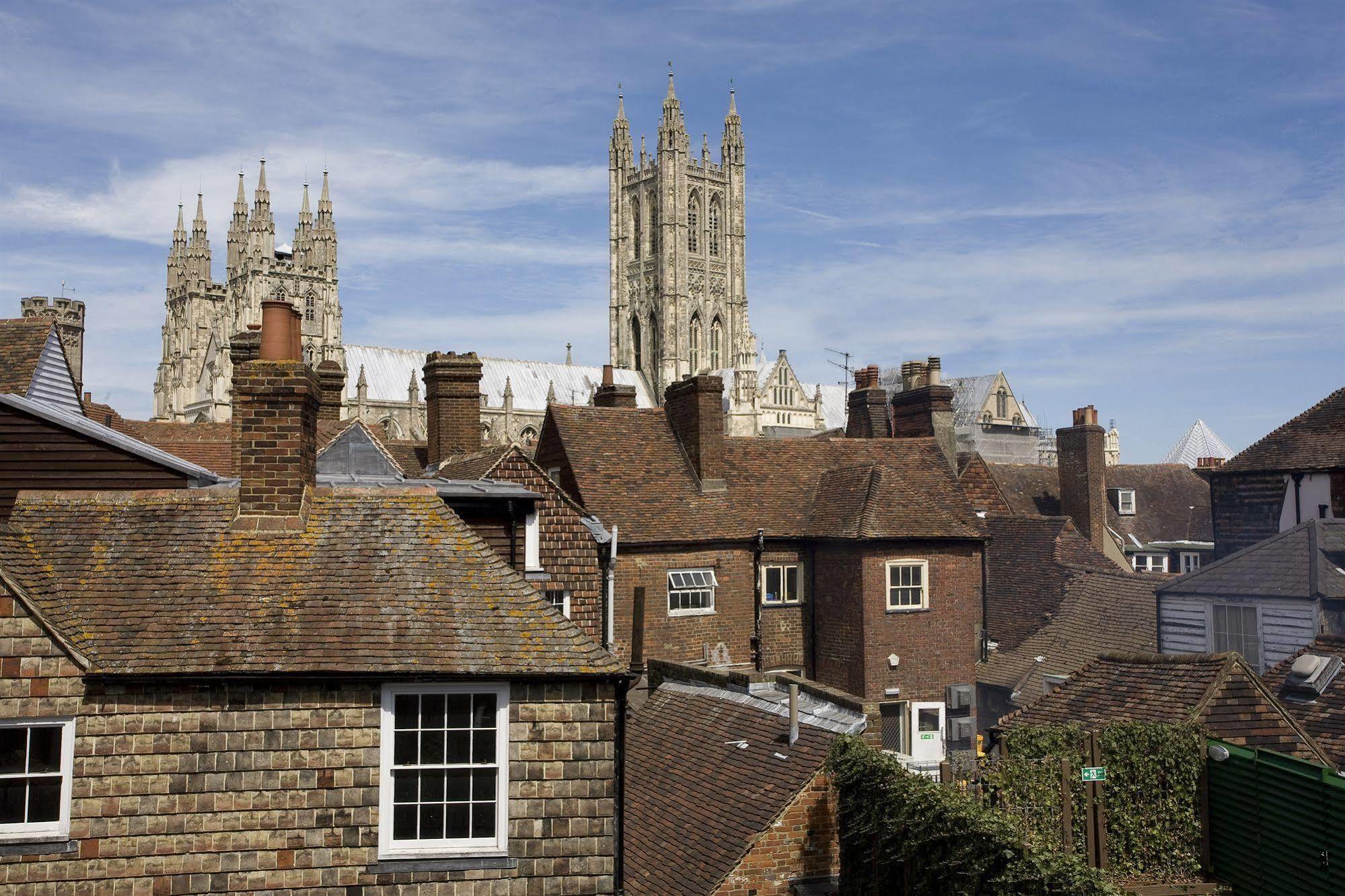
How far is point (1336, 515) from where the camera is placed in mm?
30250

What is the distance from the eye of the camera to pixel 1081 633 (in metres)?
30.3

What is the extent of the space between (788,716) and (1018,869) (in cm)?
549

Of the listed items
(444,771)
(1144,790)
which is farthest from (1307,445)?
(444,771)

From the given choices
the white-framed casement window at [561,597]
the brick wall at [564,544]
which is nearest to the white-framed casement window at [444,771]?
the brick wall at [564,544]

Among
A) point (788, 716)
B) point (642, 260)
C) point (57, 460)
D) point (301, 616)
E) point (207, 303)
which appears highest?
point (642, 260)

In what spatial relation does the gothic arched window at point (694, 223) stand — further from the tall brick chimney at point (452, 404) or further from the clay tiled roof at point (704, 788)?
the clay tiled roof at point (704, 788)

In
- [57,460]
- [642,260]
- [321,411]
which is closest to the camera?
[57,460]

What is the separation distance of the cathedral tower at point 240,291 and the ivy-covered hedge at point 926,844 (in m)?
94.9

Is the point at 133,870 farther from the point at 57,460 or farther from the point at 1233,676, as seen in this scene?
the point at 1233,676

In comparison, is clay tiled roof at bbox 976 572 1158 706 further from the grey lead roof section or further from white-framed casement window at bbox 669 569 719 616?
the grey lead roof section

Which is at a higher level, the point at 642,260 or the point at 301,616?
the point at 642,260

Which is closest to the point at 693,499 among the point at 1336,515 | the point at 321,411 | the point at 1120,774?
the point at 321,411

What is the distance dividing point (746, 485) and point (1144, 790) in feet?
44.9

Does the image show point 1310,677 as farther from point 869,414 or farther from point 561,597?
point 869,414
